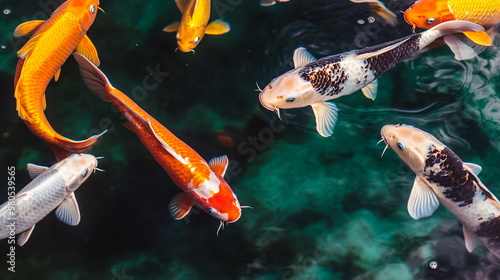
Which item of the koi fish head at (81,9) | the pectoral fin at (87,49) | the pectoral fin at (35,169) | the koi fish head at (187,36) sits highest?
the koi fish head at (81,9)

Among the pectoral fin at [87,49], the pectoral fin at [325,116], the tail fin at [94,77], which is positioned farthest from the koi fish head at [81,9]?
the pectoral fin at [325,116]

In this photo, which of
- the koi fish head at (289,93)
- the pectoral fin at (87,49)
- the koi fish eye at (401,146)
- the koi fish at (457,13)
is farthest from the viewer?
the pectoral fin at (87,49)

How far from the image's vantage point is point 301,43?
4.86 metres

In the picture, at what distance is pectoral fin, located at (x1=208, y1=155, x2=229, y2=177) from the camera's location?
4.27m

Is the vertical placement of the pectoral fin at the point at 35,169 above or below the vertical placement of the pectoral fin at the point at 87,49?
below

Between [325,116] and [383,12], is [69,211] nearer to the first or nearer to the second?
[325,116]

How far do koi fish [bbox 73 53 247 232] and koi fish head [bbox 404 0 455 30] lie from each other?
2010mm

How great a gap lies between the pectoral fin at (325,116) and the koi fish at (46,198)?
1864 millimetres

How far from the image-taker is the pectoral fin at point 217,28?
486 cm

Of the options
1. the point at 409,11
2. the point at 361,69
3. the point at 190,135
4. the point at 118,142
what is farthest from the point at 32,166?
the point at 409,11

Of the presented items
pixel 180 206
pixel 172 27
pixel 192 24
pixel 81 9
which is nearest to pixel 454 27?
pixel 192 24

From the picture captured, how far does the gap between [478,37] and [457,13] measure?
286 millimetres

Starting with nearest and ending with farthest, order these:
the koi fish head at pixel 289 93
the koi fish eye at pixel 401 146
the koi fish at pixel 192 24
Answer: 1. the koi fish eye at pixel 401 146
2. the koi fish head at pixel 289 93
3. the koi fish at pixel 192 24

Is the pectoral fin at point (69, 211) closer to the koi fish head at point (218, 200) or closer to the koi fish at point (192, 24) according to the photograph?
the koi fish head at point (218, 200)
